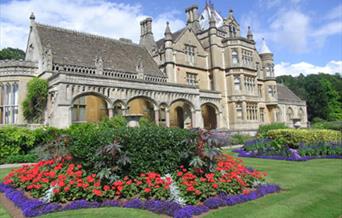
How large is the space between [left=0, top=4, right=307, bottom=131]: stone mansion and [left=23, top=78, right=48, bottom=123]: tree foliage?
0.75 m

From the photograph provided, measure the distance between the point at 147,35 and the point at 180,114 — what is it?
40.2ft

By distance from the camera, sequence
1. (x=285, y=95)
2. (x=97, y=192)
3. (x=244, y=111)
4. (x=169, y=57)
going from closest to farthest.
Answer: (x=97, y=192) → (x=169, y=57) → (x=244, y=111) → (x=285, y=95)

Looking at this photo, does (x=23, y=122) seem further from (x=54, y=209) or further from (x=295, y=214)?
(x=295, y=214)

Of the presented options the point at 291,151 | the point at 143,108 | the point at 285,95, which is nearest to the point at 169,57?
the point at 143,108

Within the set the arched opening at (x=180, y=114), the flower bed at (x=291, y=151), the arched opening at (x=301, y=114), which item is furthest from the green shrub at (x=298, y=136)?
the arched opening at (x=301, y=114)

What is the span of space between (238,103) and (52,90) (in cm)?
2256

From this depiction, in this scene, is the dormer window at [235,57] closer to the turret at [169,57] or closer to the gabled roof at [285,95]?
the turret at [169,57]

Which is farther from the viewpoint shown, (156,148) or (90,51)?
(90,51)

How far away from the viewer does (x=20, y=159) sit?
1500 cm

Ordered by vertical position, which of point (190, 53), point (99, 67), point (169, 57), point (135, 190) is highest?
point (190, 53)

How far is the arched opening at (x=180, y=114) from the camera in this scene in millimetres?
29347

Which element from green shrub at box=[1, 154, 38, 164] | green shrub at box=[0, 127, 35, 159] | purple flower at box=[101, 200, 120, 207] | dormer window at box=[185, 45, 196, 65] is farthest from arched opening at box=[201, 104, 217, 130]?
purple flower at box=[101, 200, 120, 207]

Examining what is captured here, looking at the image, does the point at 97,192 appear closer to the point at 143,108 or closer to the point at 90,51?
the point at 143,108

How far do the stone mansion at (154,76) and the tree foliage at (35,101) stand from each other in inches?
29.4
